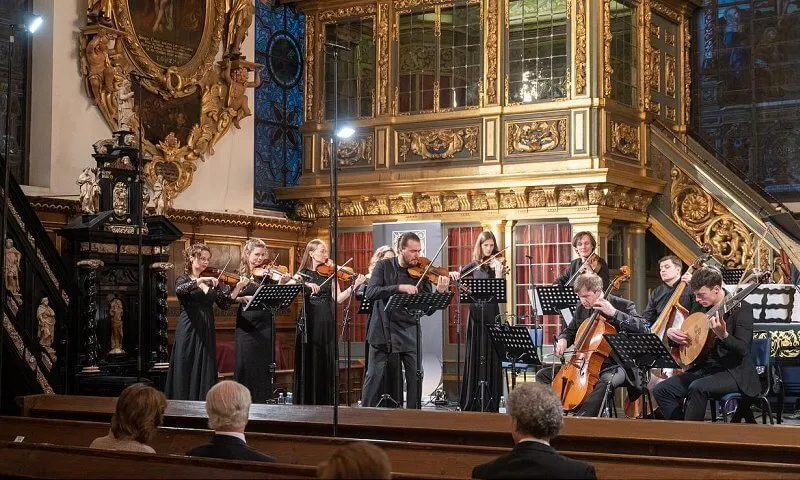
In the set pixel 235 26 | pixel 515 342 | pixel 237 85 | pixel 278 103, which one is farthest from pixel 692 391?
pixel 278 103

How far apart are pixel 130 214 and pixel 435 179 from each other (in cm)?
531

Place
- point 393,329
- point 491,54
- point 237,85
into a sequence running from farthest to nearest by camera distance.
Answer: point 237,85, point 491,54, point 393,329

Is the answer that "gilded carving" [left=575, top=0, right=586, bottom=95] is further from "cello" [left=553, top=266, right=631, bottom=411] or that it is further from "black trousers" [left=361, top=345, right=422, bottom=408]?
"cello" [left=553, top=266, right=631, bottom=411]

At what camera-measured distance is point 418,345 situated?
11.5 meters

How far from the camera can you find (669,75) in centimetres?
1720

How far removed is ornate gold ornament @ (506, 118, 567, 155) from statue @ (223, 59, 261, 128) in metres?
3.72

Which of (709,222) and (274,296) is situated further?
(709,222)

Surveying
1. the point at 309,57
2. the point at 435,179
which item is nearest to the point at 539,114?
the point at 435,179

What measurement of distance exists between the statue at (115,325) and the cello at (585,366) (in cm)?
454

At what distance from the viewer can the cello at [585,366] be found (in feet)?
30.0

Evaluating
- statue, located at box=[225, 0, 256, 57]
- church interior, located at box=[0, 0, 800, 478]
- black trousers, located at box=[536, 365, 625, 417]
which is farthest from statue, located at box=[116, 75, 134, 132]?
black trousers, located at box=[536, 365, 625, 417]

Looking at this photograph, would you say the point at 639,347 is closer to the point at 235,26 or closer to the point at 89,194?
the point at 89,194

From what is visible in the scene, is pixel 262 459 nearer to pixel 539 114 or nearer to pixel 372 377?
pixel 372 377

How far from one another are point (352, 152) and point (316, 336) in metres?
5.88
